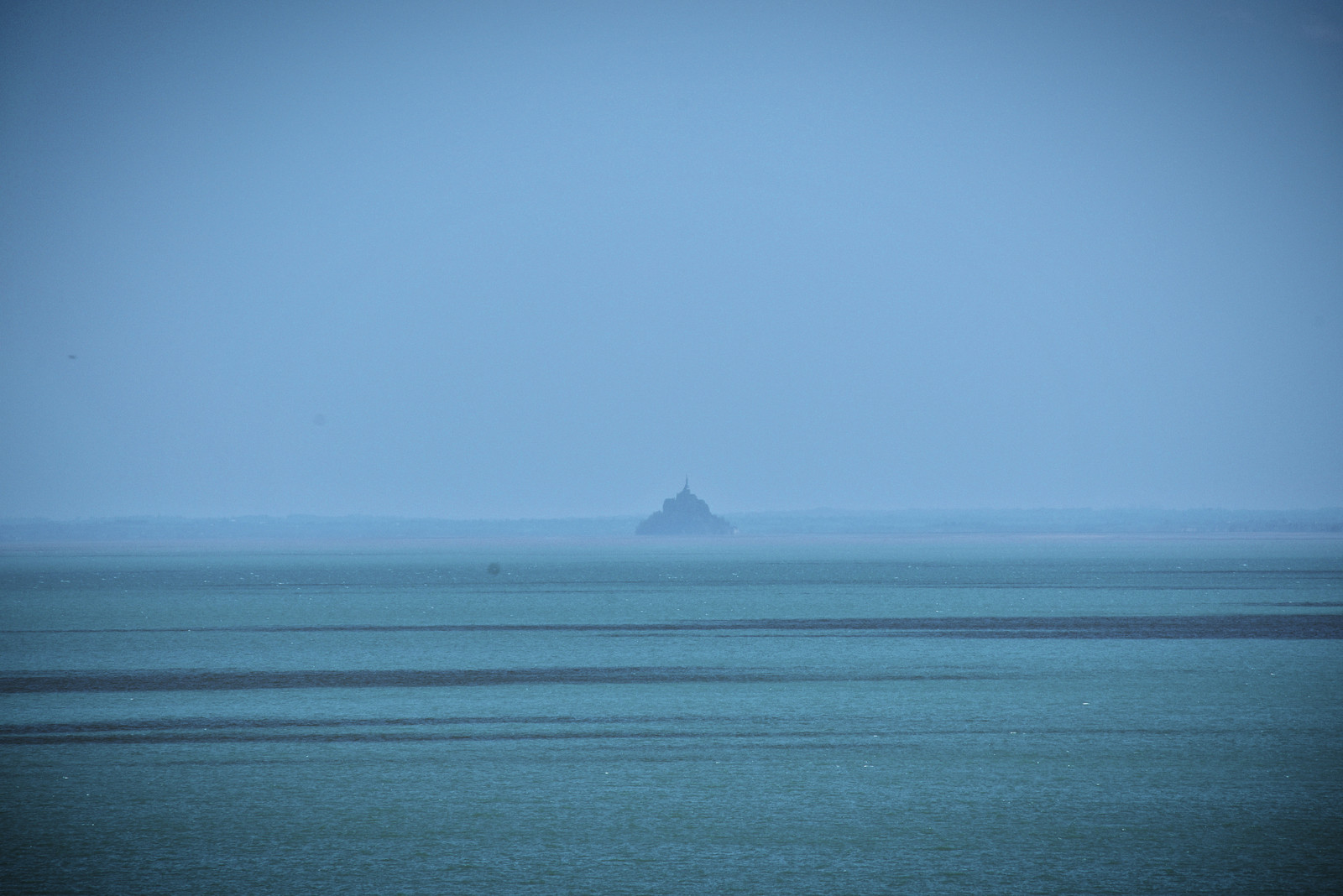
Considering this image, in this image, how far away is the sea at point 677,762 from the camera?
1769cm

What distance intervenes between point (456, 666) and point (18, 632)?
1047 inches

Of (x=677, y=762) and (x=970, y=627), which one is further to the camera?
(x=970, y=627)

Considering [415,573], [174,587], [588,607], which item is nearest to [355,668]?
[588,607]

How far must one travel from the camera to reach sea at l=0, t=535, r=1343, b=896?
1769 centimetres

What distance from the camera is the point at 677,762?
24.7 metres

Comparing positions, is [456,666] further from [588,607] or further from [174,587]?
[174,587]

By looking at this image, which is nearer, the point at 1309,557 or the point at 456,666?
the point at 456,666

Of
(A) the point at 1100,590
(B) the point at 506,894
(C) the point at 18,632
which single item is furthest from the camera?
(A) the point at 1100,590

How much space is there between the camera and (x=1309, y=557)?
18538 cm

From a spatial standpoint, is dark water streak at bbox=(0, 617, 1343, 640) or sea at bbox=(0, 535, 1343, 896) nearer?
sea at bbox=(0, 535, 1343, 896)

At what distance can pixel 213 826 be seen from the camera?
1986 centimetres

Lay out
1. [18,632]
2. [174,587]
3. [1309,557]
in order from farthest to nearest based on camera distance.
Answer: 1. [1309,557]
2. [174,587]
3. [18,632]

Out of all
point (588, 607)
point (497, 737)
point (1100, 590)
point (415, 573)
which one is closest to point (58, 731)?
point (497, 737)

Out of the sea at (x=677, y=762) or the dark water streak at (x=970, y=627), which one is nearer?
the sea at (x=677, y=762)
